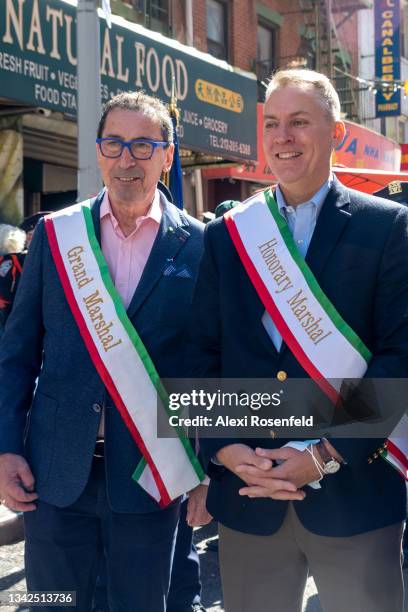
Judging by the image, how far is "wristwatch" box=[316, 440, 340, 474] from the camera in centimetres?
211

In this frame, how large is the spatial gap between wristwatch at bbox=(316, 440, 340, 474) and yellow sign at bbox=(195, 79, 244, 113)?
7303mm

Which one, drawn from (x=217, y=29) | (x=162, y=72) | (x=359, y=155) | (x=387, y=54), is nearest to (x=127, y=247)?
(x=162, y=72)

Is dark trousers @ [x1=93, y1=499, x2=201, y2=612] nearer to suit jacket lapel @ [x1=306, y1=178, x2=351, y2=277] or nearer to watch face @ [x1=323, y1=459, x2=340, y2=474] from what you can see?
watch face @ [x1=323, y1=459, x2=340, y2=474]

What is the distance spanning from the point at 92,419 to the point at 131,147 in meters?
0.90

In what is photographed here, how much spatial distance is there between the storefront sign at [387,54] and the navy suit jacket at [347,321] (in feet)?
59.5

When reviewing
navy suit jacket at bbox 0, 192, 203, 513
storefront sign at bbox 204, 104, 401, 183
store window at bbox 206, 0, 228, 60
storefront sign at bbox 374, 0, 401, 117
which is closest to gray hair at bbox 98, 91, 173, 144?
navy suit jacket at bbox 0, 192, 203, 513

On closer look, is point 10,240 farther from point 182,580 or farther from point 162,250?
point 162,250

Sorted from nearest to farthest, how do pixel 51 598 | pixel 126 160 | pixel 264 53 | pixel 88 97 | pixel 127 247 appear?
pixel 51 598 < pixel 126 160 < pixel 127 247 < pixel 88 97 < pixel 264 53

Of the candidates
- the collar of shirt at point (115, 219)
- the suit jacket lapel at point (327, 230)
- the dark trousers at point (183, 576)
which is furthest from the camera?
the dark trousers at point (183, 576)

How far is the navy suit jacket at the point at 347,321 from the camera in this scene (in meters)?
2.13

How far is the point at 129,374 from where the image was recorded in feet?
8.46

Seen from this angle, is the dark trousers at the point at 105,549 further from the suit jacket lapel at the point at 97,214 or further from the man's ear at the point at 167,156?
the man's ear at the point at 167,156

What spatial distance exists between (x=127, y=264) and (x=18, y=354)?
473 millimetres

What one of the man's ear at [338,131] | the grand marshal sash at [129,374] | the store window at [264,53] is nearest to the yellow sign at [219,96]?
the store window at [264,53]
